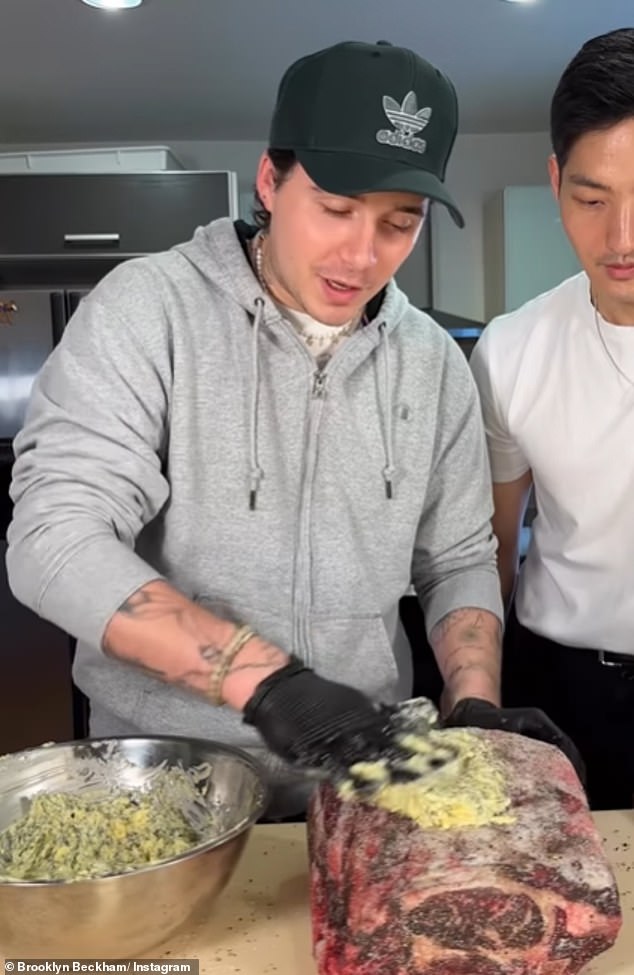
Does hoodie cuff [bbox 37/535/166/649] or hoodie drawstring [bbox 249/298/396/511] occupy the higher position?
hoodie drawstring [bbox 249/298/396/511]

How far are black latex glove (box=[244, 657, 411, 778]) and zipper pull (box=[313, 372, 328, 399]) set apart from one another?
1.46 ft

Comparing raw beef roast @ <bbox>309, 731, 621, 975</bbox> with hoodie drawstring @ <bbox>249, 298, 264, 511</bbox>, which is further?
hoodie drawstring @ <bbox>249, 298, 264, 511</bbox>

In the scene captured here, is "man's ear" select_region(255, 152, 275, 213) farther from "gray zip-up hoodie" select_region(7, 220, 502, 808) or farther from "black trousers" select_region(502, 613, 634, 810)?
"black trousers" select_region(502, 613, 634, 810)

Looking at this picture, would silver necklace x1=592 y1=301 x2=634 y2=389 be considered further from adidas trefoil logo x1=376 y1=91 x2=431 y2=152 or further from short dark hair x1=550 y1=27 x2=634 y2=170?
adidas trefoil logo x1=376 y1=91 x2=431 y2=152

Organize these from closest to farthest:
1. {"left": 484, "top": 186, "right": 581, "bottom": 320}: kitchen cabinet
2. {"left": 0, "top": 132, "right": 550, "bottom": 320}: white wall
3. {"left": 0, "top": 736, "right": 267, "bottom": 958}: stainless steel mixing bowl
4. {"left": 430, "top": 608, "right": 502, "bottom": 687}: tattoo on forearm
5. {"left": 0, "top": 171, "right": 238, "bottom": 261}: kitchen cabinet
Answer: {"left": 0, "top": 736, "right": 267, "bottom": 958}: stainless steel mixing bowl, {"left": 430, "top": 608, "right": 502, "bottom": 687}: tattoo on forearm, {"left": 0, "top": 171, "right": 238, "bottom": 261}: kitchen cabinet, {"left": 484, "top": 186, "right": 581, "bottom": 320}: kitchen cabinet, {"left": 0, "top": 132, "right": 550, "bottom": 320}: white wall

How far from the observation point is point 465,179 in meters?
4.73

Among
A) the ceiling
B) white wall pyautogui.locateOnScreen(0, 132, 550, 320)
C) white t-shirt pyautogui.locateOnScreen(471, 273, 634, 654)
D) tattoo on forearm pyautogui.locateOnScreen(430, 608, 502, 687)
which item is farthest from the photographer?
white wall pyautogui.locateOnScreen(0, 132, 550, 320)

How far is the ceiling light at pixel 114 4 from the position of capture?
2.81 metres

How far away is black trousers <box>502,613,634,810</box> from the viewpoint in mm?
1528

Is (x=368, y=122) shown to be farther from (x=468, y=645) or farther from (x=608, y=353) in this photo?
(x=468, y=645)

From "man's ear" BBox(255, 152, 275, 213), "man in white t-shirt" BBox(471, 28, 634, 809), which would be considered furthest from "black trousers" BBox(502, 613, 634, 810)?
"man's ear" BBox(255, 152, 275, 213)

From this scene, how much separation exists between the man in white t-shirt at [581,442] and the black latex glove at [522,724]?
38 centimetres

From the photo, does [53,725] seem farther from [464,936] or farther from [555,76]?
[555,76]

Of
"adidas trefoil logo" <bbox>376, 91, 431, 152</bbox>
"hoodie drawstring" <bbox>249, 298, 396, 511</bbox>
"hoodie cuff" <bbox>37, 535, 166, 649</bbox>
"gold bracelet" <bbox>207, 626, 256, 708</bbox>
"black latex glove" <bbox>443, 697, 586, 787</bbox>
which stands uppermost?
"adidas trefoil logo" <bbox>376, 91, 431, 152</bbox>
